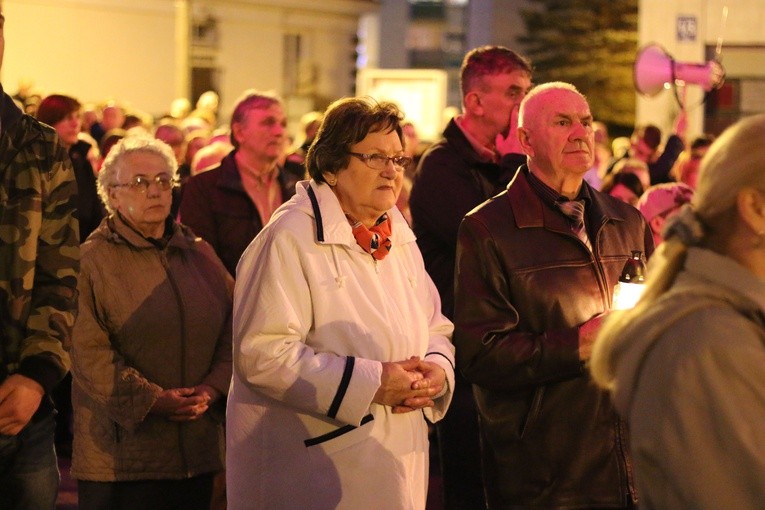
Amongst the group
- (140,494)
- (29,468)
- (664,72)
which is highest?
(664,72)

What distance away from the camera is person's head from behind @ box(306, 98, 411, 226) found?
466cm

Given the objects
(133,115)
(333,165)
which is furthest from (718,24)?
(333,165)

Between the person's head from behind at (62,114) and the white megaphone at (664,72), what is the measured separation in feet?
16.7

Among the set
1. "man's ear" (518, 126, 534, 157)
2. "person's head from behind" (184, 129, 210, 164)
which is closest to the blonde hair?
"man's ear" (518, 126, 534, 157)

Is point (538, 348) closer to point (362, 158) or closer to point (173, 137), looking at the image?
point (362, 158)

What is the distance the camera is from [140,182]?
5797 millimetres

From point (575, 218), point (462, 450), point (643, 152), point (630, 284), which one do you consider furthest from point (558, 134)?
point (643, 152)

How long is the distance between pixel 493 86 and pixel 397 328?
218 cm

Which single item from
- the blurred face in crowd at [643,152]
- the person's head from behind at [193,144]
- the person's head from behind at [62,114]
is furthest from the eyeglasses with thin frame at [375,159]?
the blurred face in crowd at [643,152]

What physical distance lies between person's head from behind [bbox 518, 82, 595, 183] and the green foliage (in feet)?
95.8

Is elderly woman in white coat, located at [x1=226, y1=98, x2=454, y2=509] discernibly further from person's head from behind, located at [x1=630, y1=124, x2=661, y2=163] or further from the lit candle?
person's head from behind, located at [x1=630, y1=124, x2=661, y2=163]

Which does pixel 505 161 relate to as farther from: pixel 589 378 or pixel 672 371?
pixel 672 371

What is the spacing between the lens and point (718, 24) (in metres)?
25.4

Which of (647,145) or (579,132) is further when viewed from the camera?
(647,145)
